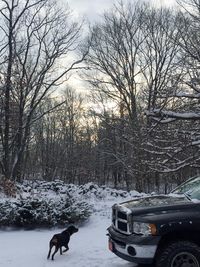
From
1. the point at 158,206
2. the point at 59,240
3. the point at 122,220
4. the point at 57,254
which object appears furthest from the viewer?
the point at 57,254

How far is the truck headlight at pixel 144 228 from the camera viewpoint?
22.2 feet

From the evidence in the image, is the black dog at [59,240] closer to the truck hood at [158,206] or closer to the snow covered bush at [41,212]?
the truck hood at [158,206]

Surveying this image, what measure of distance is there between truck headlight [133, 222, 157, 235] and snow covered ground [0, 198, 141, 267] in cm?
144

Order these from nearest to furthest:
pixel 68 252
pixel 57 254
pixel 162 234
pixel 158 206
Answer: pixel 162 234
pixel 158 206
pixel 57 254
pixel 68 252

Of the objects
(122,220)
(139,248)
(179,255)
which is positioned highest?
(122,220)

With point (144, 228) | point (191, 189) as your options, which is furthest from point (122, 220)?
point (191, 189)

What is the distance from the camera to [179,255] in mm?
6797

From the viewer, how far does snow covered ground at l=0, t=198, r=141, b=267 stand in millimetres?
8539

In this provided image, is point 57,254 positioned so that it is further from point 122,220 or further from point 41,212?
point 41,212

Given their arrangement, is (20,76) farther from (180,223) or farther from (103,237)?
(180,223)

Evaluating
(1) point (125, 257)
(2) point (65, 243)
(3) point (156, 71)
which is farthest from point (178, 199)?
(3) point (156, 71)

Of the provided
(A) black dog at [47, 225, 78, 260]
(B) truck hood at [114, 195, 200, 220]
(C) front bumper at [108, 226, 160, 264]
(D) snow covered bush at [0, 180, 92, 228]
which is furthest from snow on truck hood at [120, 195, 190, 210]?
(D) snow covered bush at [0, 180, 92, 228]

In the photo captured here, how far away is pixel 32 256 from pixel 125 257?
285cm

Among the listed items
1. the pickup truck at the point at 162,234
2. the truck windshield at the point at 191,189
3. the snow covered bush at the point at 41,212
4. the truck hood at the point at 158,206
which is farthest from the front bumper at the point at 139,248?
the snow covered bush at the point at 41,212
